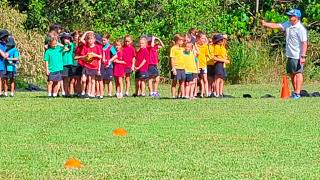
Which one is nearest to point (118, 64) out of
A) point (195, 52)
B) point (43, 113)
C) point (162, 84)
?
point (195, 52)

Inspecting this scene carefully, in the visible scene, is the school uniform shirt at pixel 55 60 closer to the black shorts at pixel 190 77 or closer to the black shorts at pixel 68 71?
the black shorts at pixel 68 71

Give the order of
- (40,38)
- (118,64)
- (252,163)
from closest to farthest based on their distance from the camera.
Result: (252,163)
(118,64)
(40,38)

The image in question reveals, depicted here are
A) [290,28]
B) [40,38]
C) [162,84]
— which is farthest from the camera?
[40,38]

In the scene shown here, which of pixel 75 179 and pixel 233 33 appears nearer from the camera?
pixel 75 179

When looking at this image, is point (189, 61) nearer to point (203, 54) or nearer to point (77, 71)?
point (203, 54)

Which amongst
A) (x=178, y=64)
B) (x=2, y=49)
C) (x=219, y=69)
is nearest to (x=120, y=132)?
(x=178, y=64)

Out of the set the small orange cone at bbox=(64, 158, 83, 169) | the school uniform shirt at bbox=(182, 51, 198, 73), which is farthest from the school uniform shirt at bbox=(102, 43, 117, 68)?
the small orange cone at bbox=(64, 158, 83, 169)

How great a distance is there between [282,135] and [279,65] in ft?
69.5

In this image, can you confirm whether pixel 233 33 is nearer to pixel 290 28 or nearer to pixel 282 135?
pixel 290 28

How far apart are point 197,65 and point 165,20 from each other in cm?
1261

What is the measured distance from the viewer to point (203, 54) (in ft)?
74.5

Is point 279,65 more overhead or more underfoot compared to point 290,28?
more underfoot

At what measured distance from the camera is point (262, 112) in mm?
17422

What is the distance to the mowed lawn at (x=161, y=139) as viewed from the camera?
10.5 m
